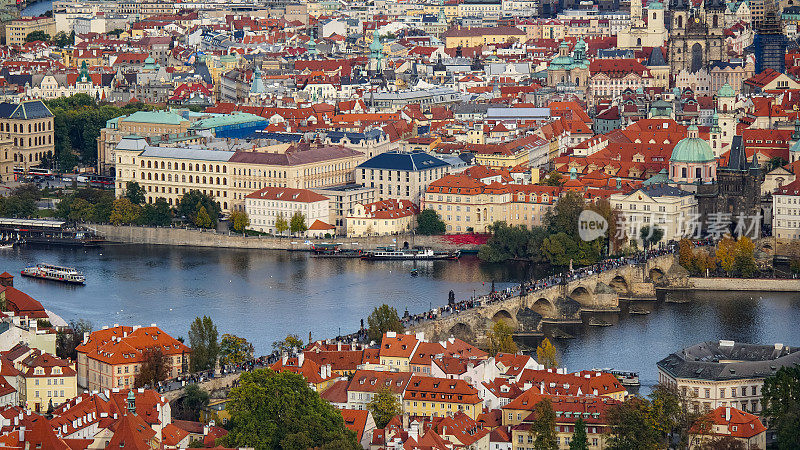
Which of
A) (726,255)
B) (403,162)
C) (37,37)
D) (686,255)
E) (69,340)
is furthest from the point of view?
(37,37)

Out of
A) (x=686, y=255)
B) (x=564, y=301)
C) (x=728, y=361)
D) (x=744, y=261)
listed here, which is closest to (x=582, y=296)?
(x=564, y=301)

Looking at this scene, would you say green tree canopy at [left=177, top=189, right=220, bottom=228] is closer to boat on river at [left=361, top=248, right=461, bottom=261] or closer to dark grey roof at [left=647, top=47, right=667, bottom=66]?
boat on river at [left=361, top=248, right=461, bottom=261]

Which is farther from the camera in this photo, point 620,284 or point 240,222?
point 240,222

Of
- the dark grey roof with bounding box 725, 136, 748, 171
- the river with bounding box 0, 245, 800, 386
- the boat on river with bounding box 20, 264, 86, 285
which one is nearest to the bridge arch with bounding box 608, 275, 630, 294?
the river with bounding box 0, 245, 800, 386

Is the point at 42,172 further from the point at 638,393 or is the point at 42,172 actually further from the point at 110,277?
the point at 638,393

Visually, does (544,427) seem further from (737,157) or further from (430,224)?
(430,224)

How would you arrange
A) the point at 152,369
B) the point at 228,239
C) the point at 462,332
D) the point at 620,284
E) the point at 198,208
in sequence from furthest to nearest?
the point at 198,208 → the point at 228,239 → the point at 620,284 → the point at 462,332 → the point at 152,369
